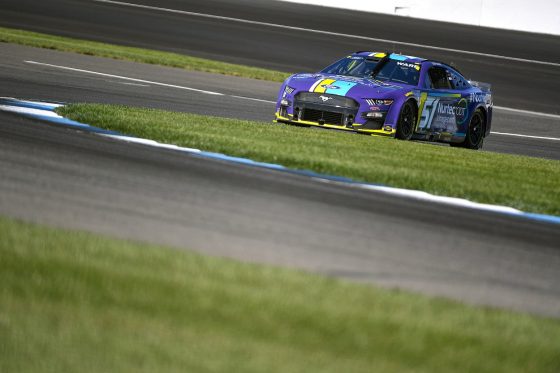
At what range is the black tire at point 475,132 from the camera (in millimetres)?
15922

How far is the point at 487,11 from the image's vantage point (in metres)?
33.2

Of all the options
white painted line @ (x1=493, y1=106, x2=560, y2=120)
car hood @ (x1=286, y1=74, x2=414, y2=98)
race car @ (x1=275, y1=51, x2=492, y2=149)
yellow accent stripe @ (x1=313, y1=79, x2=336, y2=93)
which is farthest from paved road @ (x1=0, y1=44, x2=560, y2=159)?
yellow accent stripe @ (x1=313, y1=79, x2=336, y2=93)

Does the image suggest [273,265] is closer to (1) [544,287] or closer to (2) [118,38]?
(1) [544,287]

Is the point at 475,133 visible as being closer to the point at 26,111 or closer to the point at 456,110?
the point at 456,110

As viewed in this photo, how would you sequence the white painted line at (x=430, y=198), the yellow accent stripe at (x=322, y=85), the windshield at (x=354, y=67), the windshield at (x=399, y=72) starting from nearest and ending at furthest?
the white painted line at (x=430, y=198) → the yellow accent stripe at (x=322, y=85) → the windshield at (x=399, y=72) → the windshield at (x=354, y=67)

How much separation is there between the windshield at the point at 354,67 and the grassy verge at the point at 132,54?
7.20m

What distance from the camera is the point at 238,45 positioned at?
27.1 meters

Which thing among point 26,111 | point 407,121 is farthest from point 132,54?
point 26,111

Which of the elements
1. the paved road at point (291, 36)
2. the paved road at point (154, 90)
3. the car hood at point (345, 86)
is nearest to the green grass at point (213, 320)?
the paved road at point (154, 90)

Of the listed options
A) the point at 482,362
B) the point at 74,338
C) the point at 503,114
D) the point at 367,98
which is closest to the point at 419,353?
the point at 482,362

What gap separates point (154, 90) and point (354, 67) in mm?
3647

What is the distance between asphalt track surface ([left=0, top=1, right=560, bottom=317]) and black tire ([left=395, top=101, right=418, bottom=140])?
16.6 feet

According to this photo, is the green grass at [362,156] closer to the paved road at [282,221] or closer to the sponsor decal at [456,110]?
the paved road at [282,221]

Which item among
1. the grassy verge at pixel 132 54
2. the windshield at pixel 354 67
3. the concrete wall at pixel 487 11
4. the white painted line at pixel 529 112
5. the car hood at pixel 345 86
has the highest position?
the concrete wall at pixel 487 11
